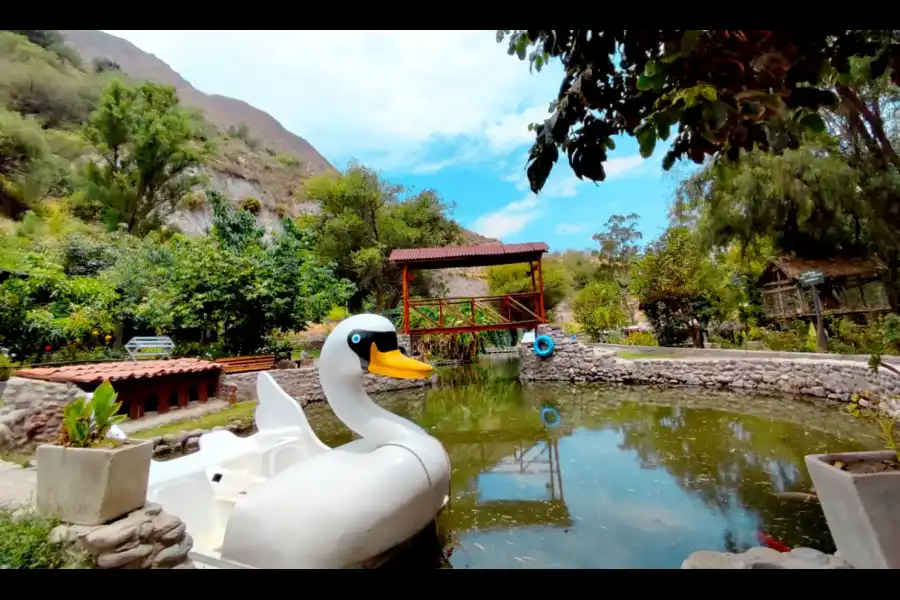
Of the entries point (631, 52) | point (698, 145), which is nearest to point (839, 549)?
point (698, 145)

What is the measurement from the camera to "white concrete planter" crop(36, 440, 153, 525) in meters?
1.39

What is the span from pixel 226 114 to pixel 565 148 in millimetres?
4340

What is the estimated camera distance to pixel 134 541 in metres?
1.40

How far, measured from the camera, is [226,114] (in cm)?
462

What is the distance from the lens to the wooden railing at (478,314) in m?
8.16

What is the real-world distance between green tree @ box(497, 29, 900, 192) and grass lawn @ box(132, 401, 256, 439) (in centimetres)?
484

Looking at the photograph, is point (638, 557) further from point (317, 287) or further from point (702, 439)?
point (317, 287)

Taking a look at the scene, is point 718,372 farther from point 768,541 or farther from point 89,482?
point 89,482

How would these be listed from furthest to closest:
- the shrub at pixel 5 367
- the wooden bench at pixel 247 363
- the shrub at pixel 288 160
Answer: the shrub at pixel 288 160 → the wooden bench at pixel 247 363 → the shrub at pixel 5 367

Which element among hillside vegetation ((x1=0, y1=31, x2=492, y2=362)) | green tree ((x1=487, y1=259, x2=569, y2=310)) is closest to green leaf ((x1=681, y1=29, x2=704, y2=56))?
hillside vegetation ((x1=0, y1=31, x2=492, y2=362))

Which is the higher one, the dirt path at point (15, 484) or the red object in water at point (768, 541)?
the dirt path at point (15, 484)

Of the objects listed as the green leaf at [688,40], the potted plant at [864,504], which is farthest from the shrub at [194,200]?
the potted plant at [864,504]

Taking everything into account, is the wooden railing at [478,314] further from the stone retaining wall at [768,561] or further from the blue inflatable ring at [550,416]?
the stone retaining wall at [768,561]

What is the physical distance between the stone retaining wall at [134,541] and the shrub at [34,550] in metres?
0.02
